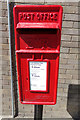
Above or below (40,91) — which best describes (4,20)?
above

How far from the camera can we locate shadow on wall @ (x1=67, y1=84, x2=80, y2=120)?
2.60m

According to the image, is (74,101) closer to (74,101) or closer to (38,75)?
(74,101)

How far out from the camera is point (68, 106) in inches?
108

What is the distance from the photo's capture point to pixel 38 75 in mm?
1618

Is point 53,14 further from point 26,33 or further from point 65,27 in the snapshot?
point 65,27

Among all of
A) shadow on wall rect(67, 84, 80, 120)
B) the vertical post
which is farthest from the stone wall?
the vertical post

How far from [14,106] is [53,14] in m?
2.27

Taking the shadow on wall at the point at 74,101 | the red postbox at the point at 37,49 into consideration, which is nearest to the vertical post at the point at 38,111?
the red postbox at the point at 37,49

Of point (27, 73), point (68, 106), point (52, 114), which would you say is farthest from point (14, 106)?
point (27, 73)

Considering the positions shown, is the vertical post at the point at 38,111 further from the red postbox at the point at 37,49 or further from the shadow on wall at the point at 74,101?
the shadow on wall at the point at 74,101

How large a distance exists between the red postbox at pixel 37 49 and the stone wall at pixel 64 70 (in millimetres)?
853

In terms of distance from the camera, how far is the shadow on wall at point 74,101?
102 inches

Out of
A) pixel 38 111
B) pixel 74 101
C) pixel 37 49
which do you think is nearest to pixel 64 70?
pixel 74 101

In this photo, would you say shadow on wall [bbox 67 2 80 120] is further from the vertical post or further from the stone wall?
the vertical post
